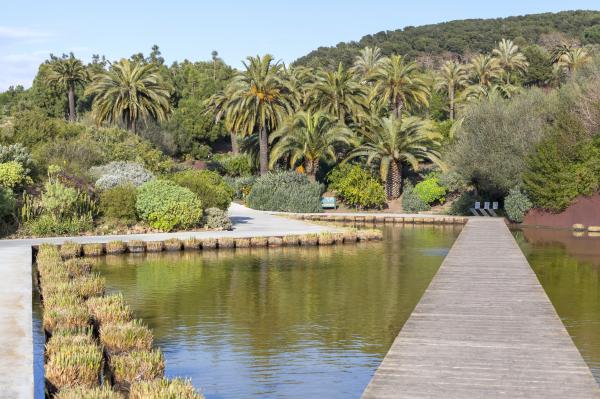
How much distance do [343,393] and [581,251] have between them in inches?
882

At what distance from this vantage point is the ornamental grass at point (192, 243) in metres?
29.4

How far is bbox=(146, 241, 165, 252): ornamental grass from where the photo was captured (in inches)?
1128

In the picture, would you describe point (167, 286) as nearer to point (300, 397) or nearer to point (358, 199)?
point (300, 397)

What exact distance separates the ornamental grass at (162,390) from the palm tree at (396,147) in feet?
141

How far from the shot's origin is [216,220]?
35.4 m

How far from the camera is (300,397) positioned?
11.7 meters

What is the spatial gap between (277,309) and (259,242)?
40.2 ft

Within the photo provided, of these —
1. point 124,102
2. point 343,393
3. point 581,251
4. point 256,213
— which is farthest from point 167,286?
point 124,102

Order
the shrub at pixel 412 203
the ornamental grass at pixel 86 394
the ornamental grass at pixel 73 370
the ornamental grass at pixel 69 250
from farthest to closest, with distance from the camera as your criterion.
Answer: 1. the shrub at pixel 412 203
2. the ornamental grass at pixel 69 250
3. the ornamental grass at pixel 73 370
4. the ornamental grass at pixel 86 394

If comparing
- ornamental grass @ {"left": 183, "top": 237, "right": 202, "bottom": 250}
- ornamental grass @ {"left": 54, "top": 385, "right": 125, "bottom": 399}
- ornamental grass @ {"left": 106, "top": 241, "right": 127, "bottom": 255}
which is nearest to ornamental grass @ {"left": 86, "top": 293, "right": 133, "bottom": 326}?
ornamental grass @ {"left": 54, "top": 385, "right": 125, "bottom": 399}

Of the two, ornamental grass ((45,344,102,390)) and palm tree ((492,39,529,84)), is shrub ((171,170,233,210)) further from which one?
palm tree ((492,39,529,84))

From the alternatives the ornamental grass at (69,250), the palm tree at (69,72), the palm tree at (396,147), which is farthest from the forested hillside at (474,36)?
the ornamental grass at (69,250)

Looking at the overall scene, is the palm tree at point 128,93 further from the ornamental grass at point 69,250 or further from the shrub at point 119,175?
the ornamental grass at point 69,250

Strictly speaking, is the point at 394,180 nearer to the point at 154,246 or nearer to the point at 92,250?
the point at 154,246
